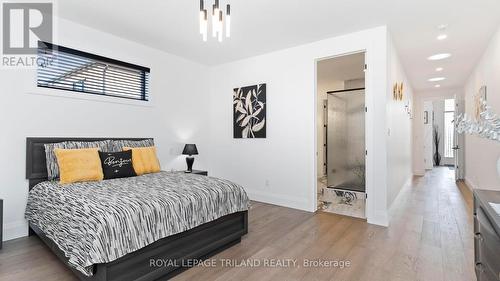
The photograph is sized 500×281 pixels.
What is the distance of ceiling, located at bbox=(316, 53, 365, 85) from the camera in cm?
455

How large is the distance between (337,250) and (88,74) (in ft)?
12.7

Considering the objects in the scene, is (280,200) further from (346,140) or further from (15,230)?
(15,230)

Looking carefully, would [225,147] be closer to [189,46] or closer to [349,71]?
[189,46]

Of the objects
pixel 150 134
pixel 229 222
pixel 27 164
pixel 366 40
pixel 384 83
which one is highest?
pixel 366 40

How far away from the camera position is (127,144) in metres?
3.58

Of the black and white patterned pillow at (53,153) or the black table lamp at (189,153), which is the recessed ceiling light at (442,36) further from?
the black and white patterned pillow at (53,153)

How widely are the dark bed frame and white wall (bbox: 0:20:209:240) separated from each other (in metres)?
0.12

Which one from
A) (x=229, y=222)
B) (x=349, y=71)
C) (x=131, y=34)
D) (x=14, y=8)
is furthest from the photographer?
(x=349, y=71)

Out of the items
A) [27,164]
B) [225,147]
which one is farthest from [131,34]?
[225,147]

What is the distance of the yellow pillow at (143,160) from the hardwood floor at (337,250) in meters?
1.26

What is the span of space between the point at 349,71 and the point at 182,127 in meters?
3.73

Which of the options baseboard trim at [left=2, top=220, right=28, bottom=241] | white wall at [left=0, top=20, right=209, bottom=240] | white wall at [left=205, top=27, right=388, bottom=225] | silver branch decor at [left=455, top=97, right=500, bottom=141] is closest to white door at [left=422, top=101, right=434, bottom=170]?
white wall at [left=205, top=27, right=388, bottom=225]

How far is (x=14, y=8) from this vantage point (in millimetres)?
2812

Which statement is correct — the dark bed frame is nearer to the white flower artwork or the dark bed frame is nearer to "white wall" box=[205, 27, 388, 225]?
"white wall" box=[205, 27, 388, 225]
